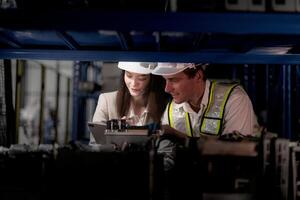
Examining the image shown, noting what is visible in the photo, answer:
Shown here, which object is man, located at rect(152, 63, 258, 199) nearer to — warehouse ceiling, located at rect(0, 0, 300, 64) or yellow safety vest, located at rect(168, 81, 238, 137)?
yellow safety vest, located at rect(168, 81, 238, 137)

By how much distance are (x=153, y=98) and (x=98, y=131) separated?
5.15 feet

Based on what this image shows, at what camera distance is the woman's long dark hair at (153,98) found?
557 cm

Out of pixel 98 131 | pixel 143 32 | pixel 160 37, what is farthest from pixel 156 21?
pixel 98 131

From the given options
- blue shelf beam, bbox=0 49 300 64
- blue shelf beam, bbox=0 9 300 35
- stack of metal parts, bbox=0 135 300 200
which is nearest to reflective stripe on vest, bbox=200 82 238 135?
blue shelf beam, bbox=0 49 300 64


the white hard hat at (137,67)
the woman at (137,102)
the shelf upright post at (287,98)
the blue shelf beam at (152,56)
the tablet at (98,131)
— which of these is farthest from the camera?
the shelf upright post at (287,98)

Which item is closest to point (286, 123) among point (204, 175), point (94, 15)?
point (204, 175)

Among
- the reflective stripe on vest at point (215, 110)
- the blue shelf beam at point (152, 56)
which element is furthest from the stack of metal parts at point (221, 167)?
the reflective stripe on vest at point (215, 110)

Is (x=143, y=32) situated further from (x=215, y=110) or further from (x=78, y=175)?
(x=215, y=110)

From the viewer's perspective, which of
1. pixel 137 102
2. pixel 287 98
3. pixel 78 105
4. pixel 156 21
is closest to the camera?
pixel 156 21

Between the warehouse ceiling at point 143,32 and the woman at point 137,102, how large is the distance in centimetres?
190

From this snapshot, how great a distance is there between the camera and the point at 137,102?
18.4 feet

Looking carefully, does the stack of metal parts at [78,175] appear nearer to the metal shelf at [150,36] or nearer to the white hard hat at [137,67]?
the metal shelf at [150,36]

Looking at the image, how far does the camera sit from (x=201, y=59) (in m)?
3.49

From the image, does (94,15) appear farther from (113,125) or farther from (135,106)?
(135,106)
